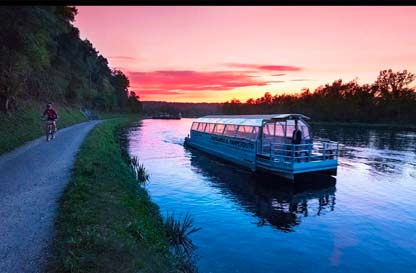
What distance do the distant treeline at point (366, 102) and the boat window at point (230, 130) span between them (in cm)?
9732

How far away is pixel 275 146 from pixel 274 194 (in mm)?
7159

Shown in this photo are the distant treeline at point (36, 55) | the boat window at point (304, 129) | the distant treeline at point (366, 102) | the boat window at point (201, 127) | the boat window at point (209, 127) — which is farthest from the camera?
the distant treeline at point (366, 102)

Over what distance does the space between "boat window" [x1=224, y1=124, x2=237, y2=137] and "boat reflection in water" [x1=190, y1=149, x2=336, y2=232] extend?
4.04 metres

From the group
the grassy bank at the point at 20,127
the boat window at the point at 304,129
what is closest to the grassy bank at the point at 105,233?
the grassy bank at the point at 20,127

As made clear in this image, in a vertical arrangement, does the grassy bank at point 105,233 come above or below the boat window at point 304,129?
below

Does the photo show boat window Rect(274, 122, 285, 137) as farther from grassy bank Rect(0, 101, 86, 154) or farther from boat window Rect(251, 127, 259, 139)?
grassy bank Rect(0, 101, 86, 154)

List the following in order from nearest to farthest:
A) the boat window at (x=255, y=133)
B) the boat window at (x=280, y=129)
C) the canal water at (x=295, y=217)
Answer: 1. the canal water at (x=295, y=217)
2. the boat window at (x=255, y=133)
3. the boat window at (x=280, y=129)

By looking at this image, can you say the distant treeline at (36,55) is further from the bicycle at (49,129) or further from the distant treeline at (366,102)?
the distant treeline at (366,102)

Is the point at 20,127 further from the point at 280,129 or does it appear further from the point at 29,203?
the point at 280,129

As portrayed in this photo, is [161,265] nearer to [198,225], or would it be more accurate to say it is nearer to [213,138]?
[198,225]

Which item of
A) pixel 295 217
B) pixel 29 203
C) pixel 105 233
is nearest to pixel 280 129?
pixel 295 217

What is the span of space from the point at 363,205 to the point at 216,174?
36.9ft

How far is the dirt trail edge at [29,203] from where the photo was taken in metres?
6.82

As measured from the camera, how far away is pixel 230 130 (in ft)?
103
